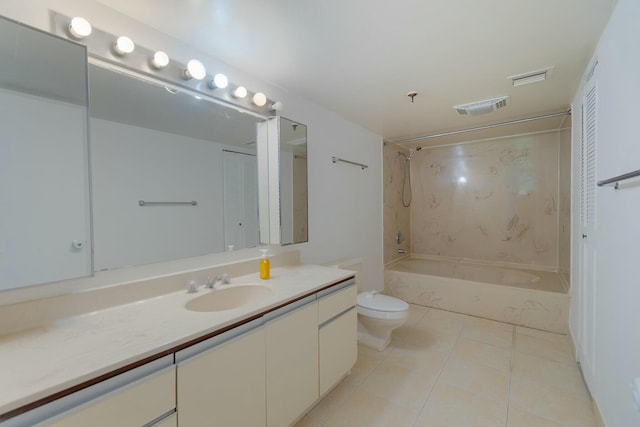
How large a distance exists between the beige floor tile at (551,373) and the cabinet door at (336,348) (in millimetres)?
1226

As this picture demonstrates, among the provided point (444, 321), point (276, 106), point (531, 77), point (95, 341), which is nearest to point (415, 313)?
point (444, 321)

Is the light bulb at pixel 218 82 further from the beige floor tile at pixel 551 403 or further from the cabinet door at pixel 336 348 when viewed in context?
the beige floor tile at pixel 551 403

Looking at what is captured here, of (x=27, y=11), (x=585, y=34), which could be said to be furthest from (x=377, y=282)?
(x=27, y=11)

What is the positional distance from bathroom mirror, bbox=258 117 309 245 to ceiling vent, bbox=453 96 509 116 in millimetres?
1443

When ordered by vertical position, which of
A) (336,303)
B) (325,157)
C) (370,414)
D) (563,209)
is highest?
(325,157)

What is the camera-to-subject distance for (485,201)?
396 cm

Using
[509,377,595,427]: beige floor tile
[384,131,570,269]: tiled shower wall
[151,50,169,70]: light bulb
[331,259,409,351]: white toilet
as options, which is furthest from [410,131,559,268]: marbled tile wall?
[151,50,169,70]: light bulb

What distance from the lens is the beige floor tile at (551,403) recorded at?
1.56 m

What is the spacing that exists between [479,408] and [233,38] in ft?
8.41

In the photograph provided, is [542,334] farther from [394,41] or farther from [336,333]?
[394,41]

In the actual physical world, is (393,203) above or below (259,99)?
below

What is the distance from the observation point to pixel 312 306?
1526 mm

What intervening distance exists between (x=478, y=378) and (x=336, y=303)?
1.21 m

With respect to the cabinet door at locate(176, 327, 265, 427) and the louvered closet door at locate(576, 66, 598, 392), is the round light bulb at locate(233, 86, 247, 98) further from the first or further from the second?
the louvered closet door at locate(576, 66, 598, 392)
